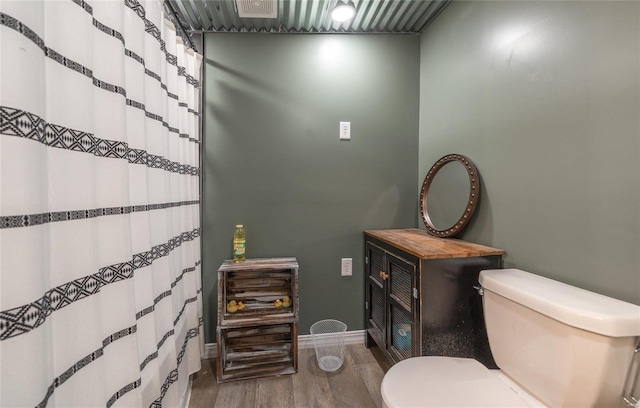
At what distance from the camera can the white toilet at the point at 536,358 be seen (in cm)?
73

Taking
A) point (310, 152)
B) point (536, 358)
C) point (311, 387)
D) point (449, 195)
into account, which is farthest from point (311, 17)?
point (311, 387)

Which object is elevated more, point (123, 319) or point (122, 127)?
point (122, 127)

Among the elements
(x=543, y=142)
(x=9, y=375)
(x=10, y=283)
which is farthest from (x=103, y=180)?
(x=543, y=142)

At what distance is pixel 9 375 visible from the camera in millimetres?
493

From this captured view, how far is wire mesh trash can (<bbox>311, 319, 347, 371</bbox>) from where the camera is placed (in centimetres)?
173

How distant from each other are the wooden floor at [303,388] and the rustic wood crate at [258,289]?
377 millimetres

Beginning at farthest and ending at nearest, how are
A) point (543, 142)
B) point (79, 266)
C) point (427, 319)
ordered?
point (427, 319) < point (543, 142) < point (79, 266)

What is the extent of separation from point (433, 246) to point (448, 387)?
0.62 meters

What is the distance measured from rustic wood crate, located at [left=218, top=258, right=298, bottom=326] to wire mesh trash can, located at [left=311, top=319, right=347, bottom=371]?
1.15 ft

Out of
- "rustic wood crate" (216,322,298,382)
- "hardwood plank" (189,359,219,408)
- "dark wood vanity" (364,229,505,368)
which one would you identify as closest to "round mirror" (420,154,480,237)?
"dark wood vanity" (364,229,505,368)

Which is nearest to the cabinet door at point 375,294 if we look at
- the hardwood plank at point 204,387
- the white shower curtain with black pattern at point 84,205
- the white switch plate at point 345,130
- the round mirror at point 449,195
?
the round mirror at point 449,195

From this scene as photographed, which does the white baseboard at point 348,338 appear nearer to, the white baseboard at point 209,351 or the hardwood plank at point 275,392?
the hardwood plank at point 275,392

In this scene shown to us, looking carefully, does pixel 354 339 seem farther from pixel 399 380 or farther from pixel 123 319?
pixel 123 319

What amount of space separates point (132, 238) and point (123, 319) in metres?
0.27
